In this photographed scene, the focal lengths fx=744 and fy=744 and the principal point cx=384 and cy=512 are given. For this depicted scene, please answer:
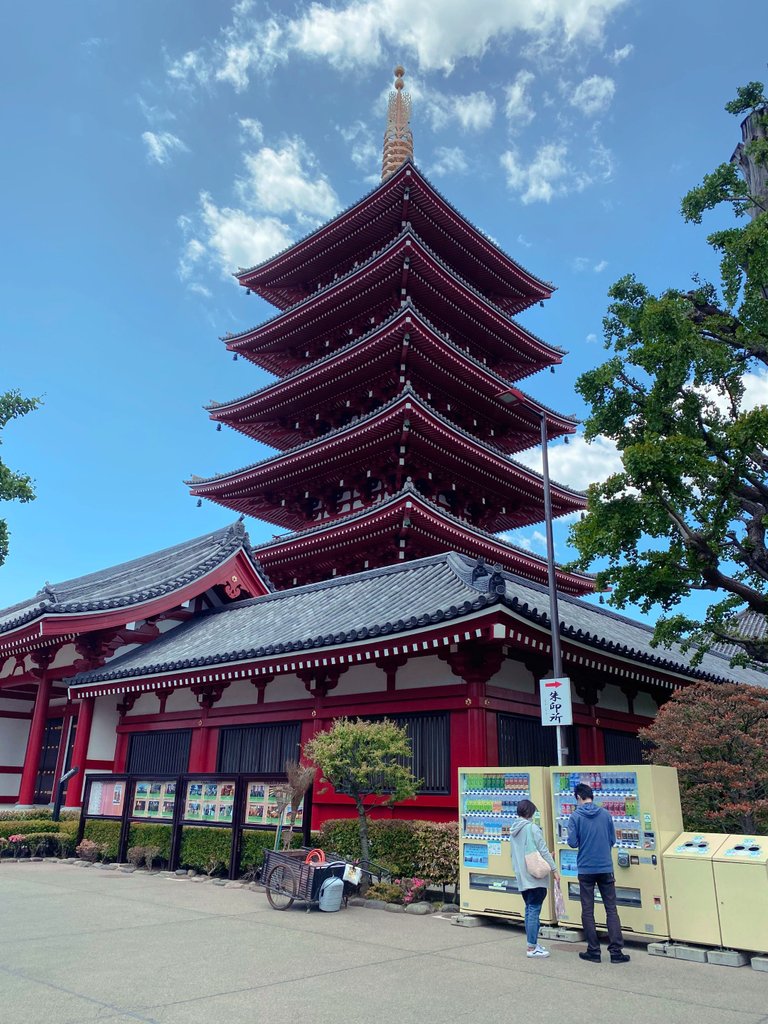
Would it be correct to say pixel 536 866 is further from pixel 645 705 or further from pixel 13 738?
pixel 13 738

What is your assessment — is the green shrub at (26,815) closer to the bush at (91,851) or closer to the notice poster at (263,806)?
the bush at (91,851)

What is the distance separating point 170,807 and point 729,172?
16.2 m

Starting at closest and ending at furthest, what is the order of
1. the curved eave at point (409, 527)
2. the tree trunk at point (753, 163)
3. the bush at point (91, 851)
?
1. the tree trunk at point (753, 163)
2. the bush at point (91, 851)
3. the curved eave at point (409, 527)

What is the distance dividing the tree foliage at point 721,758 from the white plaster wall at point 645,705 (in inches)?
199

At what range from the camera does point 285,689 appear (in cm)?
1545

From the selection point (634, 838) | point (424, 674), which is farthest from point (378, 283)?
point (634, 838)

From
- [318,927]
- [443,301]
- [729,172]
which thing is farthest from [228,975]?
[443,301]

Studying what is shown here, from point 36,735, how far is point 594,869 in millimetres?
16291

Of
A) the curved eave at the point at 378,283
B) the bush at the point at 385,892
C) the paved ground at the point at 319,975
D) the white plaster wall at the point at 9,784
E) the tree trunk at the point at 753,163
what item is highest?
the curved eave at the point at 378,283

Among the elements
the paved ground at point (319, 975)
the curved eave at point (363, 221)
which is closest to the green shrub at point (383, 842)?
the paved ground at point (319, 975)

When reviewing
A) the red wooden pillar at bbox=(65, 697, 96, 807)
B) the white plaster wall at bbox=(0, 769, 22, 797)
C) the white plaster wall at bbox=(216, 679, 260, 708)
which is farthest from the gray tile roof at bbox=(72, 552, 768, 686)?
the white plaster wall at bbox=(0, 769, 22, 797)

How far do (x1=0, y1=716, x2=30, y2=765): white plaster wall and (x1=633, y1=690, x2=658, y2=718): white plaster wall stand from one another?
17.4 m

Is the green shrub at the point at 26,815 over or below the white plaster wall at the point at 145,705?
below

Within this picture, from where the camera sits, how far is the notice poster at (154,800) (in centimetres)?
1433
